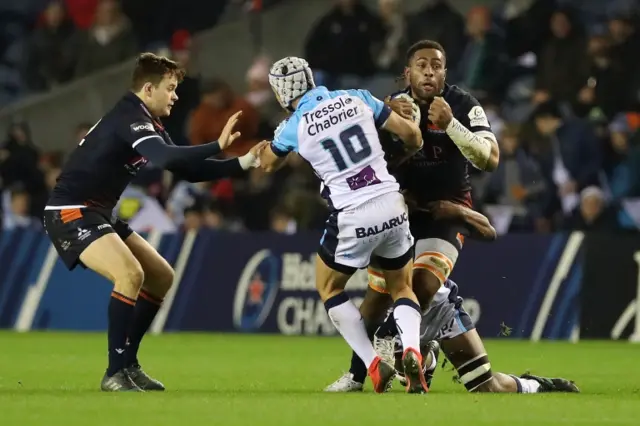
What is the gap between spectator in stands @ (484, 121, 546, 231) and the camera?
59.3 feet

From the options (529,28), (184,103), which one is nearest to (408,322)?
(529,28)

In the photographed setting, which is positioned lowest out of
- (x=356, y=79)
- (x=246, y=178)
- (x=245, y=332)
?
(x=245, y=332)

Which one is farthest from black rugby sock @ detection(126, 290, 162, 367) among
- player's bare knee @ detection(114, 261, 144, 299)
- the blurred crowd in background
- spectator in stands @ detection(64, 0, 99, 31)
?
spectator in stands @ detection(64, 0, 99, 31)

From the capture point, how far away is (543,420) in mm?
7934

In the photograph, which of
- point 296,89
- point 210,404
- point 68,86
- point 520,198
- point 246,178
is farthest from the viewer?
point 68,86

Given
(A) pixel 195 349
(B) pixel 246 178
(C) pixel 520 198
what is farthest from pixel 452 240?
(B) pixel 246 178

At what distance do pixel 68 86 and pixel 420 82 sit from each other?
12.3 meters

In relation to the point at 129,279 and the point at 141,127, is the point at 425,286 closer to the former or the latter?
the point at 129,279

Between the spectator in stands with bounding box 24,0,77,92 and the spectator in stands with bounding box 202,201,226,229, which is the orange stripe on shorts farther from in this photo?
the spectator in stands with bounding box 24,0,77,92

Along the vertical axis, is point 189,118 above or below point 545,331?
above

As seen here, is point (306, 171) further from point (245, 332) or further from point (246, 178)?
point (245, 332)

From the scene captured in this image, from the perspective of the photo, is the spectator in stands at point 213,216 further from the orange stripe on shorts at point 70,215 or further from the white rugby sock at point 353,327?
the white rugby sock at point 353,327

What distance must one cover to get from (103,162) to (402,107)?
2.08m

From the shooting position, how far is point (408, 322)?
9.54 metres
